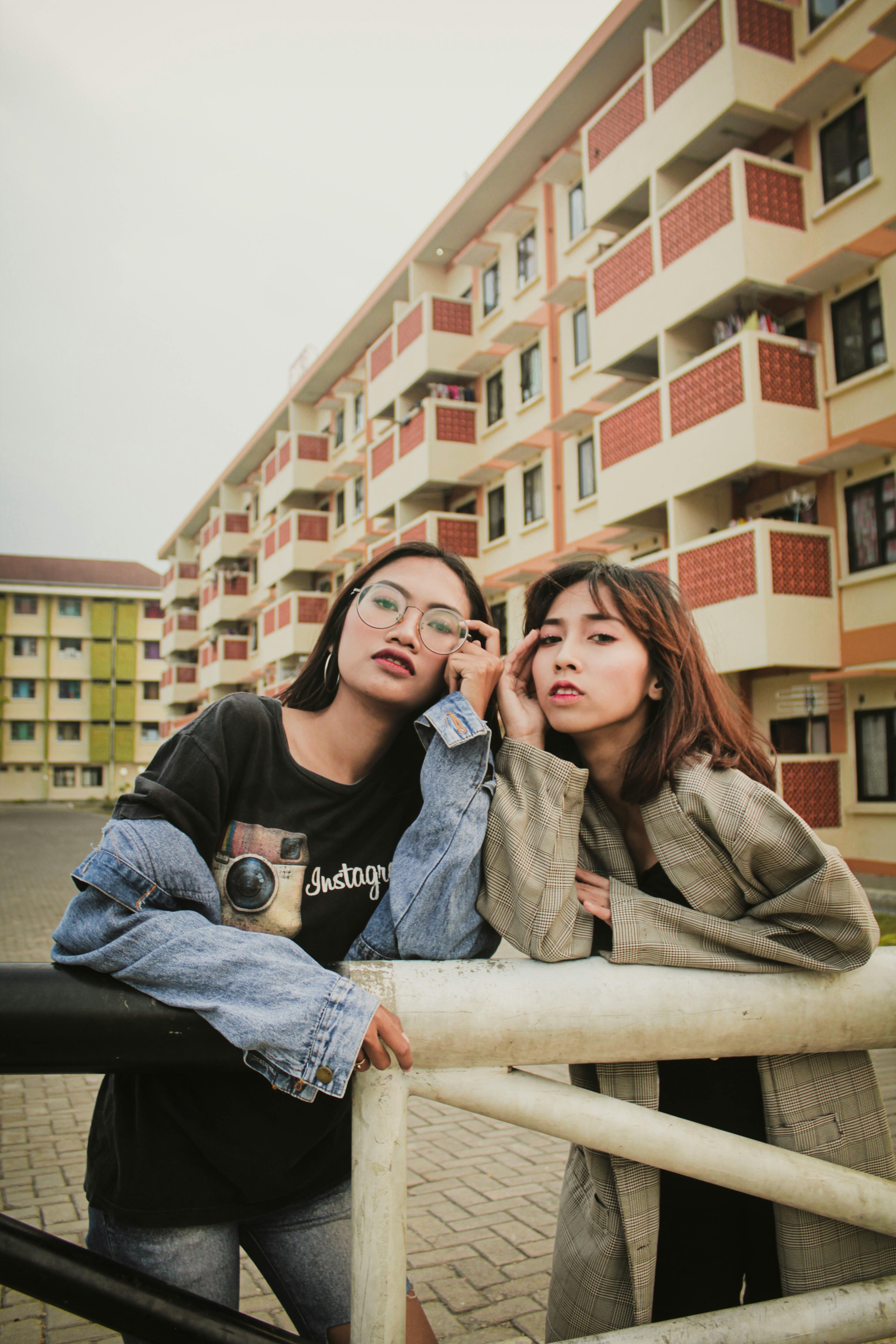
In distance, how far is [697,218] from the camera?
1452 cm

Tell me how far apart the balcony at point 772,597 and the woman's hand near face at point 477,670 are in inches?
454

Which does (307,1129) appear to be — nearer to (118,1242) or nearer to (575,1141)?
(118,1242)

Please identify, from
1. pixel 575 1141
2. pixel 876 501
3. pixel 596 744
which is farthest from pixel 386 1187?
pixel 876 501

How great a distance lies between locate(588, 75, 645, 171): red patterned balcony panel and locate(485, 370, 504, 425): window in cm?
604

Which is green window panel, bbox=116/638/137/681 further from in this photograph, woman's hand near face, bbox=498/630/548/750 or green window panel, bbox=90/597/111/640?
woman's hand near face, bbox=498/630/548/750

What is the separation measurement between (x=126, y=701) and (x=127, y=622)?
518cm

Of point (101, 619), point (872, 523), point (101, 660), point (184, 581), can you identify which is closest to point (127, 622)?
point (101, 619)

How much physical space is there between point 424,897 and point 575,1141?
431mm

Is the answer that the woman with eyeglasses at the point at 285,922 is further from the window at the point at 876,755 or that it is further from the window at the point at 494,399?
the window at the point at 494,399

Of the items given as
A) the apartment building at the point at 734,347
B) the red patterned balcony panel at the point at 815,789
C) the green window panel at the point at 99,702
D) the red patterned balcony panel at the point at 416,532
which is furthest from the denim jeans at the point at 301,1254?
the green window panel at the point at 99,702

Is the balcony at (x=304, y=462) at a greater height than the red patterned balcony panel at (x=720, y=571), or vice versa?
the balcony at (x=304, y=462)

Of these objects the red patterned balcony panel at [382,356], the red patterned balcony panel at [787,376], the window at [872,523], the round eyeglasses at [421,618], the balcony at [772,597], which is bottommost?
the round eyeglasses at [421,618]

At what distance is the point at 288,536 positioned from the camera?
33.6m

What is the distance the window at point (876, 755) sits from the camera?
531 inches
